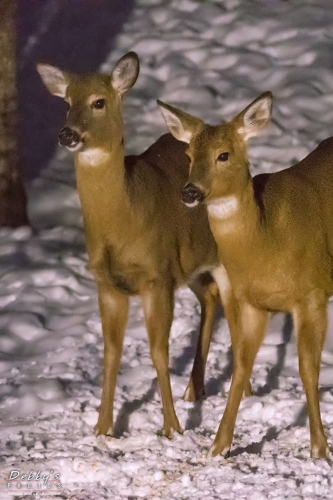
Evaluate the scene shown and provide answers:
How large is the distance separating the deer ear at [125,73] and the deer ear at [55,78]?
301 mm

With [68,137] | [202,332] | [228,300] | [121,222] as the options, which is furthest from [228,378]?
[68,137]

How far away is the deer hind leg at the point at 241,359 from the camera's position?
486 cm

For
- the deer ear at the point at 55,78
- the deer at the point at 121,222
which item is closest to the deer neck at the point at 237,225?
the deer at the point at 121,222

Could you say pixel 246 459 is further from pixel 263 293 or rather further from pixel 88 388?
pixel 88 388

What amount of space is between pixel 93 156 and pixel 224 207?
848 mm

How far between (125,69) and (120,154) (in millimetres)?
532

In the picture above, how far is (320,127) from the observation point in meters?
9.81

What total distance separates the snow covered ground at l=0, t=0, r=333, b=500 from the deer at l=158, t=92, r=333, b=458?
1.13 ft

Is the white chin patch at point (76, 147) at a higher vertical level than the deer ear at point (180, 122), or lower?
lower

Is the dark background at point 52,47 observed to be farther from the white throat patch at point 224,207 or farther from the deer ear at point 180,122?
the white throat patch at point 224,207

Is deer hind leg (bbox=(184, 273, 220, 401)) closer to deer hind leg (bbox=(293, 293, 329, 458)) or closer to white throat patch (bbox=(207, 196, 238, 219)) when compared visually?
deer hind leg (bbox=(293, 293, 329, 458))

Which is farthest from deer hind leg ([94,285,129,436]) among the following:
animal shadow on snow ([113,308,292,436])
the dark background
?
the dark background

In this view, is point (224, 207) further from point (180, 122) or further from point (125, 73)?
point (125, 73)

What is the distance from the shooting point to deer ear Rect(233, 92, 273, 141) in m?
4.67
